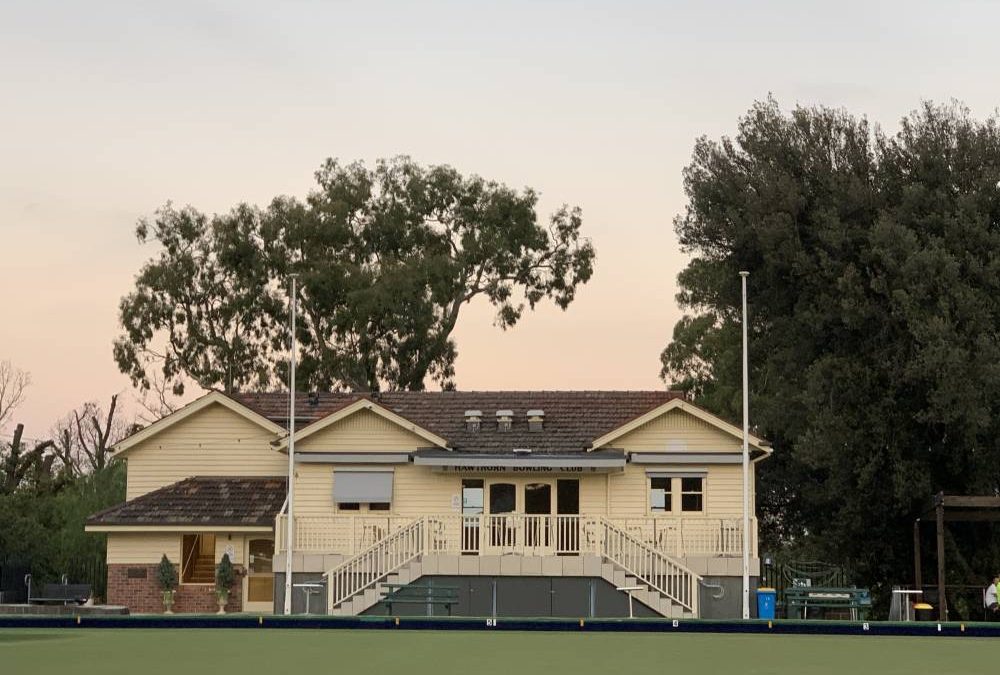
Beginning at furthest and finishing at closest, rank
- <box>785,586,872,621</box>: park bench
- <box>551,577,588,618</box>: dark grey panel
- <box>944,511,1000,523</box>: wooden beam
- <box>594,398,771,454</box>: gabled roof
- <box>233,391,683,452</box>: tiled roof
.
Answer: <box>233,391,683,452</box>: tiled roof
<box>594,398,771,454</box>: gabled roof
<box>944,511,1000,523</box>: wooden beam
<box>551,577,588,618</box>: dark grey panel
<box>785,586,872,621</box>: park bench

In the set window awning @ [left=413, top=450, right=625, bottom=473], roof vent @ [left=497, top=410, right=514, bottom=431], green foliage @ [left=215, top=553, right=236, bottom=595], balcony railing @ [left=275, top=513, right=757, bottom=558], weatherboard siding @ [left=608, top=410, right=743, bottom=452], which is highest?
roof vent @ [left=497, top=410, right=514, bottom=431]

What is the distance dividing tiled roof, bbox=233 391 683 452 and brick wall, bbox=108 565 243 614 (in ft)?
15.9

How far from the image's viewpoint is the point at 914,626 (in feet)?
93.0

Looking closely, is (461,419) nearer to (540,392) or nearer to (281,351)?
(540,392)

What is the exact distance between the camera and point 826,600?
35125 millimetres

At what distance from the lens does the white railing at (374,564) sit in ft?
114

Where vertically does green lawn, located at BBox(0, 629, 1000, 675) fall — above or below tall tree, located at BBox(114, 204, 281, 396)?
below

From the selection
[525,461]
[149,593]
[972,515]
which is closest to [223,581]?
[149,593]

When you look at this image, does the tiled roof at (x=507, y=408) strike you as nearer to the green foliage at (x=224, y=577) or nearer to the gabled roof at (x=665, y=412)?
the gabled roof at (x=665, y=412)

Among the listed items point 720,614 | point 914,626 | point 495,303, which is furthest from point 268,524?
point 495,303

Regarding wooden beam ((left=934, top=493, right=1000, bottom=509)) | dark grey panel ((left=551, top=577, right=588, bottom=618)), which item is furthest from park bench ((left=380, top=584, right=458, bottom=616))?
wooden beam ((left=934, top=493, right=1000, bottom=509))

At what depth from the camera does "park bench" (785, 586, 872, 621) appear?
34.1m

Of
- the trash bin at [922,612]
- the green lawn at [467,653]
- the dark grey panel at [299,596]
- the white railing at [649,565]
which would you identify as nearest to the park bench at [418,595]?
the dark grey panel at [299,596]

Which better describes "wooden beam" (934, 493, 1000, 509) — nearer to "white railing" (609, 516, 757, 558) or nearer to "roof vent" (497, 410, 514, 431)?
"white railing" (609, 516, 757, 558)
